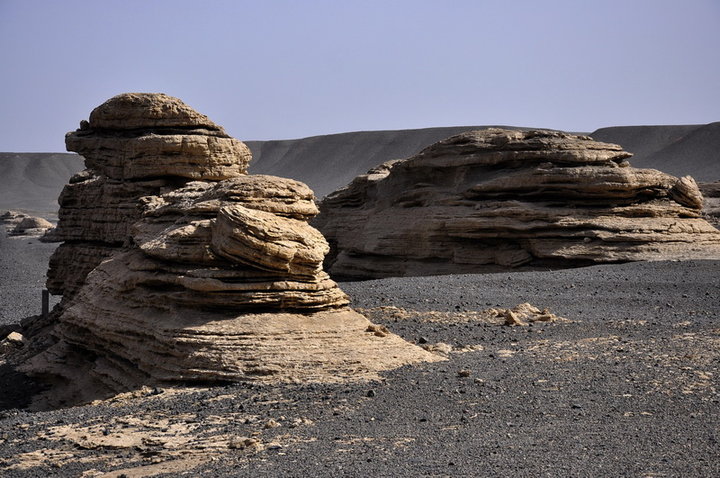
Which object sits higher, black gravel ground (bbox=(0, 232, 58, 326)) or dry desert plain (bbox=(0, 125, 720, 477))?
dry desert plain (bbox=(0, 125, 720, 477))

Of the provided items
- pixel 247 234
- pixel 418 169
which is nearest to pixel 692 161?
pixel 418 169

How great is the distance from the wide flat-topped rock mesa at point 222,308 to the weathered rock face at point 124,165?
3482mm

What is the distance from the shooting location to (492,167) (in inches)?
832

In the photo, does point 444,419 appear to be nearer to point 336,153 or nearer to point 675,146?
point 675,146

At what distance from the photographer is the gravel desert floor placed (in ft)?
20.9

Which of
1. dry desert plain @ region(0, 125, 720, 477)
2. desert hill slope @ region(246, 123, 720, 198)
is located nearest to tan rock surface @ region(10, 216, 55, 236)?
desert hill slope @ region(246, 123, 720, 198)

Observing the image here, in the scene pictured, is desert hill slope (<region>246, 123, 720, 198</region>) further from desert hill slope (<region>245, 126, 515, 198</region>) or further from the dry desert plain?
the dry desert plain

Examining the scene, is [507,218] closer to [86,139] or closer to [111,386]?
[86,139]

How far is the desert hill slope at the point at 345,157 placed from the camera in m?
81.8

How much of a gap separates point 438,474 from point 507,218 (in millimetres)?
14138

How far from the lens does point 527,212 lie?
19.6 meters

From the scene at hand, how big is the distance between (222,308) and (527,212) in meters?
11.7

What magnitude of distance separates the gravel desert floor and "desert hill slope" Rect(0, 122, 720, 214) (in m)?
67.6

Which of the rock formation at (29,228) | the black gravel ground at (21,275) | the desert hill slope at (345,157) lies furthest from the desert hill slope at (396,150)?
the black gravel ground at (21,275)
